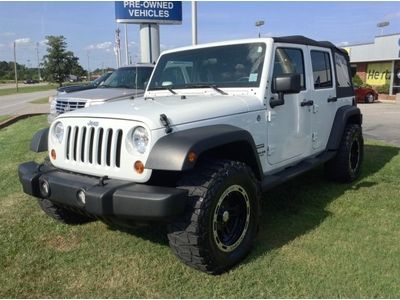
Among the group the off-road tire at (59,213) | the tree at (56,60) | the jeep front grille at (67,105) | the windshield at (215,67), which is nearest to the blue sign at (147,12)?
the jeep front grille at (67,105)

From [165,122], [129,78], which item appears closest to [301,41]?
[165,122]

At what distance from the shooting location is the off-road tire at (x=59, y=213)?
14.2 ft

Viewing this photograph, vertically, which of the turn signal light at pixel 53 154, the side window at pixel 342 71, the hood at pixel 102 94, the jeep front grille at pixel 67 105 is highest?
the side window at pixel 342 71

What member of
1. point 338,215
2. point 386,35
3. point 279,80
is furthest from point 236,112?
point 386,35

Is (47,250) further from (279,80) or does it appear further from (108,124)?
(279,80)

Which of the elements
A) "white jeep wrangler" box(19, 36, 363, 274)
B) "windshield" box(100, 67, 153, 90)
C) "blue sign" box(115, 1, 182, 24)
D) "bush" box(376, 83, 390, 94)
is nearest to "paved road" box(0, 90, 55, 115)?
"blue sign" box(115, 1, 182, 24)

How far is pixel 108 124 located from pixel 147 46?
13.0 meters

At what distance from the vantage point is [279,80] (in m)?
4.07

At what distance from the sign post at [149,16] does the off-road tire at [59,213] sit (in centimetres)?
1109

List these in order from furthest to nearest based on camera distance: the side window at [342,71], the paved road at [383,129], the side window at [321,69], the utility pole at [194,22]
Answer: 1. the utility pole at [194,22]
2. the paved road at [383,129]
3. the side window at [342,71]
4. the side window at [321,69]

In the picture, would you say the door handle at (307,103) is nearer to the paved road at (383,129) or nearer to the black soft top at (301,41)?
the black soft top at (301,41)

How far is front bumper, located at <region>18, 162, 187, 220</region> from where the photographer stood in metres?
3.01

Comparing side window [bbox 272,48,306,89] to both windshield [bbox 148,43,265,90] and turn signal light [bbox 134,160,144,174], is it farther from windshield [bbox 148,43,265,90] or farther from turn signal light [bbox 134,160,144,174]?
turn signal light [bbox 134,160,144,174]

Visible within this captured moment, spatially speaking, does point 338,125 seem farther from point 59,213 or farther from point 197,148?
point 59,213
